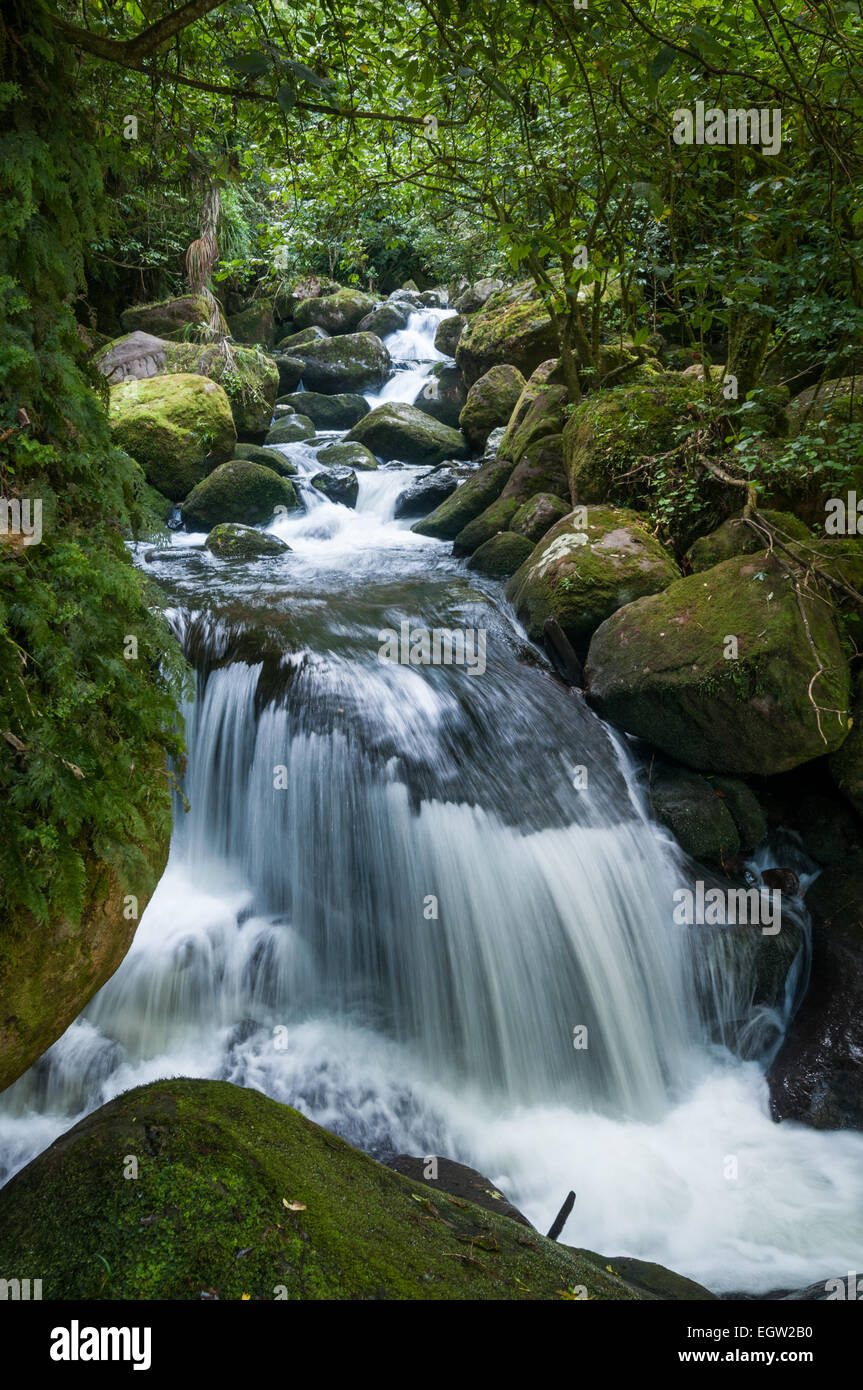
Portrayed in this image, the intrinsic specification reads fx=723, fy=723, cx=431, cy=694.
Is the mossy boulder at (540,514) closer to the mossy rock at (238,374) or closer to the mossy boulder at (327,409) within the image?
the mossy rock at (238,374)

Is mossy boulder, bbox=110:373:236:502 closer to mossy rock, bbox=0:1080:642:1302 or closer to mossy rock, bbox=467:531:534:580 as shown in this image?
mossy rock, bbox=467:531:534:580

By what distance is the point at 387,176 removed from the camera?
259 inches

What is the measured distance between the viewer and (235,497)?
36.6 feet

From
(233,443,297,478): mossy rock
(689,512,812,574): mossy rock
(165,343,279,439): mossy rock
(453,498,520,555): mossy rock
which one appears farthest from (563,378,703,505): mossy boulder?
(165,343,279,439): mossy rock

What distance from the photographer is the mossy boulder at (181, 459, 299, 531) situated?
11.0 meters

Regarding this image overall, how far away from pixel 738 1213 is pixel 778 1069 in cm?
102

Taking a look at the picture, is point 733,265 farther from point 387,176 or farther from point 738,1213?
point 738,1213

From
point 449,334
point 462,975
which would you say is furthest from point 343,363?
point 462,975

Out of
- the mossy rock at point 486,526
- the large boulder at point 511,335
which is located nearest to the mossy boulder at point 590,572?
the mossy rock at point 486,526

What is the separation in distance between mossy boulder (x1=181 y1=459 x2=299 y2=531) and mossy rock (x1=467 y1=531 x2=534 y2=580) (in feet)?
13.2

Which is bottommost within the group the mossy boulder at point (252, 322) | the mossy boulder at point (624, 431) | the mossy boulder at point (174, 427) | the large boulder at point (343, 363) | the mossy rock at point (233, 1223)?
the mossy rock at point (233, 1223)

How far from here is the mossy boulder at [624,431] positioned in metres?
7.42

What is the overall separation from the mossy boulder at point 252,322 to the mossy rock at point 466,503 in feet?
38.5

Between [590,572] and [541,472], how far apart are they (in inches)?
126
